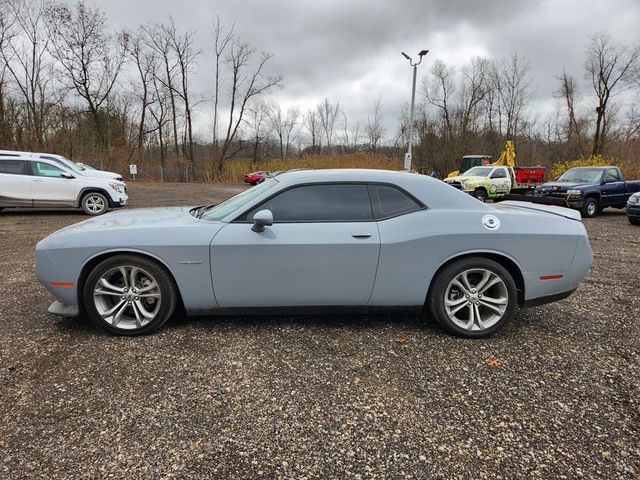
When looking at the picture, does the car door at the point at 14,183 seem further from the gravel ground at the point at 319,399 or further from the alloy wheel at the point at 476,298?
the alloy wheel at the point at 476,298

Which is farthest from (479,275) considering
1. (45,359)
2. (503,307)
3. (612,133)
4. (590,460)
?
(612,133)

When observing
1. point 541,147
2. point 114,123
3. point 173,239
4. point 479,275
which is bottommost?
point 479,275

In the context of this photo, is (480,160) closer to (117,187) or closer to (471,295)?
(117,187)

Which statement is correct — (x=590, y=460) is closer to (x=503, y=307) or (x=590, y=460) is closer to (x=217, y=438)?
(x=503, y=307)

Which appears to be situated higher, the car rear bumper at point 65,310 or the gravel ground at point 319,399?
the car rear bumper at point 65,310

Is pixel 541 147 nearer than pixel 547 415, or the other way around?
pixel 547 415

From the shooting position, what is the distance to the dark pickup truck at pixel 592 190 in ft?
39.6

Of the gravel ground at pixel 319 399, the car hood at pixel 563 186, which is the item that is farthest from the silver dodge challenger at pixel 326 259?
the car hood at pixel 563 186

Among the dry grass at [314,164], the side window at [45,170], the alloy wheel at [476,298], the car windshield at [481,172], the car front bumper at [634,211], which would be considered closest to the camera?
the alloy wheel at [476,298]

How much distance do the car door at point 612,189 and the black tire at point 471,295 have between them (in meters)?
12.1

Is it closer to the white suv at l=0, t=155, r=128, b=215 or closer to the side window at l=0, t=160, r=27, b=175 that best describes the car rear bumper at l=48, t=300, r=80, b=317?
the white suv at l=0, t=155, r=128, b=215

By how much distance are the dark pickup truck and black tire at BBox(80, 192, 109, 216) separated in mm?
13361

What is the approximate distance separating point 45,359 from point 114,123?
4561 cm

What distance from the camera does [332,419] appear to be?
225 centimetres
